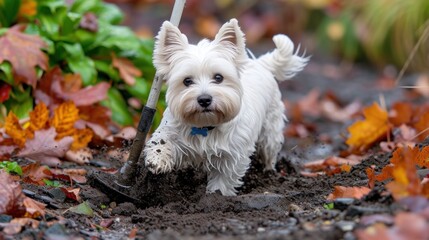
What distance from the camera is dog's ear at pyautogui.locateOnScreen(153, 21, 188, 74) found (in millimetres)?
4445

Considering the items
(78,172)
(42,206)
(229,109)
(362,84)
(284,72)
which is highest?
(362,84)

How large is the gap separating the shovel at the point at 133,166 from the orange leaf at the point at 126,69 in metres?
1.95

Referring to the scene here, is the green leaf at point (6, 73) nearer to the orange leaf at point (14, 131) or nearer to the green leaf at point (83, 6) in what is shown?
the orange leaf at point (14, 131)

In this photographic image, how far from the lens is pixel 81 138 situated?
18.9 ft

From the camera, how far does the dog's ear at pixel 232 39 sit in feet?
14.8

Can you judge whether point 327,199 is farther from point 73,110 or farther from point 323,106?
point 323,106

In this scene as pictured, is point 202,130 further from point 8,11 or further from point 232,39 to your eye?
point 8,11

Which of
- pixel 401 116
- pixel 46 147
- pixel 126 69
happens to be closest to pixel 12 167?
pixel 46 147

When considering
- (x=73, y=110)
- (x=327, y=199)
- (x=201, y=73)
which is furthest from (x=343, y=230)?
(x=73, y=110)

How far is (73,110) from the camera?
5.63m

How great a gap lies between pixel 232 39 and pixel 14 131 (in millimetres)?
1724

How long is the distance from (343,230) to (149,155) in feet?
4.87

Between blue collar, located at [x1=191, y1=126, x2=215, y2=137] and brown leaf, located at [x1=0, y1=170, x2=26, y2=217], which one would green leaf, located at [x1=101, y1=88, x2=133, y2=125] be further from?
brown leaf, located at [x1=0, y1=170, x2=26, y2=217]

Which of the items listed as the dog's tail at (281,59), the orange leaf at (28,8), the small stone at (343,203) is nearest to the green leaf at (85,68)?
the orange leaf at (28,8)
